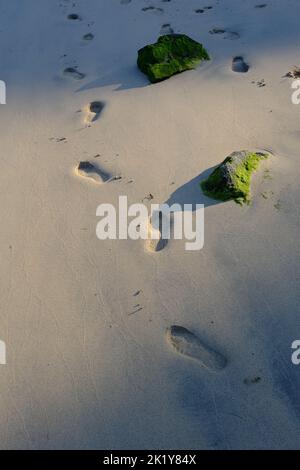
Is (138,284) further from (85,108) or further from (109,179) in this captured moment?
(85,108)

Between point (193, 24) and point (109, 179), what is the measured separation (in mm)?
2082

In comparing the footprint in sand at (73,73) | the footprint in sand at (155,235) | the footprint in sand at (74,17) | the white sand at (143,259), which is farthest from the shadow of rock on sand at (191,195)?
the footprint in sand at (74,17)

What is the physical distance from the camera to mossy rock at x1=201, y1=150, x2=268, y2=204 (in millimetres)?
3146

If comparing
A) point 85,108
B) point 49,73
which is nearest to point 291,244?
point 85,108

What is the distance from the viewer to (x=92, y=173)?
3445mm

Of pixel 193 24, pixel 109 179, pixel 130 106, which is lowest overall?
pixel 109 179

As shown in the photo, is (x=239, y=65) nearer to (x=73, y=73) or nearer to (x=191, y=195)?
(x=73, y=73)

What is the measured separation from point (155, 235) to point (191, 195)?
1.23 feet

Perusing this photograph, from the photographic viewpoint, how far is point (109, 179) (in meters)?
3.38

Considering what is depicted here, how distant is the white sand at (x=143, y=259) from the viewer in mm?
2334

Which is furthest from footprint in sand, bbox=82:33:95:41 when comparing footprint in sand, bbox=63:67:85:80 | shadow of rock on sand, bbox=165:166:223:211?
shadow of rock on sand, bbox=165:166:223:211

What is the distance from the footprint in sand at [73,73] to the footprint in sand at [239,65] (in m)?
1.21

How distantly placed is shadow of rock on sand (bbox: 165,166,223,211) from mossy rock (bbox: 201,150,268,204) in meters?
0.03

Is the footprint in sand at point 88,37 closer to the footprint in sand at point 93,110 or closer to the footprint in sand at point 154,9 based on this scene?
the footprint in sand at point 154,9
